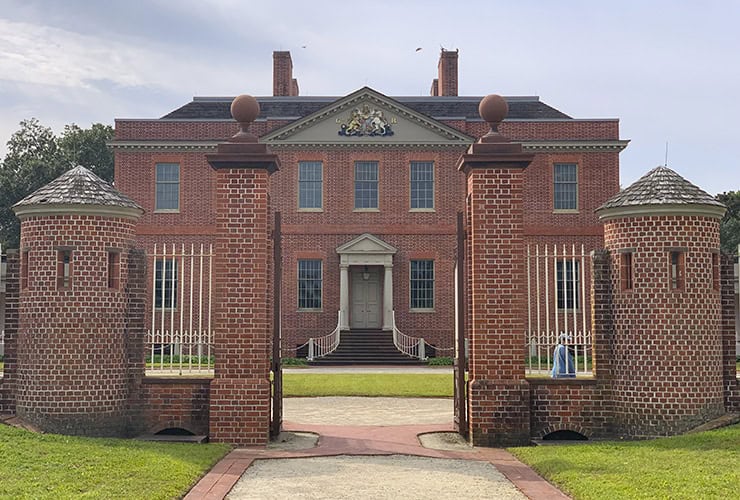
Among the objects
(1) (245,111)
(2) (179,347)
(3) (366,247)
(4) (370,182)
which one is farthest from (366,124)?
(1) (245,111)

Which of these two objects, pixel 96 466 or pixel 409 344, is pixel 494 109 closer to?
pixel 96 466

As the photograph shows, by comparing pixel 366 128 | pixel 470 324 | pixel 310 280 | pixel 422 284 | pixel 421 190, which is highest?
pixel 366 128

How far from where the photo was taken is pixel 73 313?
991 cm

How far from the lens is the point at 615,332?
1015 centimetres

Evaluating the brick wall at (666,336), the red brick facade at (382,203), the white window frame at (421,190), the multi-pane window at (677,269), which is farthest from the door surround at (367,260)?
the multi-pane window at (677,269)

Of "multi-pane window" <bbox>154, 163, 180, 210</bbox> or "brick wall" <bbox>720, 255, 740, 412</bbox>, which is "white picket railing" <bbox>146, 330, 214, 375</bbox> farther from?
"multi-pane window" <bbox>154, 163, 180, 210</bbox>

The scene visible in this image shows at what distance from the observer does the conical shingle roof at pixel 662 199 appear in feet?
32.6

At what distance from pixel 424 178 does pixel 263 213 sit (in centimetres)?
1964

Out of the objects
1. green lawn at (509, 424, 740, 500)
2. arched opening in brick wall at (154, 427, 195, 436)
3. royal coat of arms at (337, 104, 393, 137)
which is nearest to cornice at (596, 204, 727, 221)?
green lawn at (509, 424, 740, 500)

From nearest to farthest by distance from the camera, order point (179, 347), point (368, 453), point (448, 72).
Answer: point (368, 453)
point (179, 347)
point (448, 72)

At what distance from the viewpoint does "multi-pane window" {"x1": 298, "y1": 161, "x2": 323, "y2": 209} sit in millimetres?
29266

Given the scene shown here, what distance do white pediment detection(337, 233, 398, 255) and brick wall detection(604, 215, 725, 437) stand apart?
61.4 feet

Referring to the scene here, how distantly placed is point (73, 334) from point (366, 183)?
20.1 metres

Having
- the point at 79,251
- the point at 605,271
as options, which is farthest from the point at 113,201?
the point at 605,271
